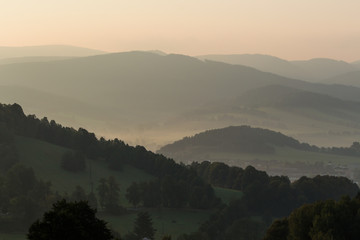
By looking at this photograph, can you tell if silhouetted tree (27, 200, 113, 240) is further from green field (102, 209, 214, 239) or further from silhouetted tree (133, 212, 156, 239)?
green field (102, 209, 214, 239)

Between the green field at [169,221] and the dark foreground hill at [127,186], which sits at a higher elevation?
the dark foreground hill at [127,186]

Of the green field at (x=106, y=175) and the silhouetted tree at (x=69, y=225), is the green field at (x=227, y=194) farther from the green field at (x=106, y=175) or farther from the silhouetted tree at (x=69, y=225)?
the silhouetted tree at (x=69, y=225)

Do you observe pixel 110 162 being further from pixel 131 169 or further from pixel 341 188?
pixel 341 188

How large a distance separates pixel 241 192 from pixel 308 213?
73.0 metres

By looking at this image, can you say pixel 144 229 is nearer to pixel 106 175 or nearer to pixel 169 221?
pixel 169 221

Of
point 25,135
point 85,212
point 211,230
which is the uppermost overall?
point 25,135

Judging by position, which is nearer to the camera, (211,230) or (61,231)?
(61,231)

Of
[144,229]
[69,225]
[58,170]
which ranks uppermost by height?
[58,170]

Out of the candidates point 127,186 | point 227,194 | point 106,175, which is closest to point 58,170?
point 106,175

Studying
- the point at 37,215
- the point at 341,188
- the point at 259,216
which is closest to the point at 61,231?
the point at 37,215

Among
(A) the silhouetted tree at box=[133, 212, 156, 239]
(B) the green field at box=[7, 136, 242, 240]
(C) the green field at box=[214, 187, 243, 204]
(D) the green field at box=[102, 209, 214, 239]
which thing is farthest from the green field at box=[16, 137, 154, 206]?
(A) the silhouetted tree at box=[133, 212, 156, 239]

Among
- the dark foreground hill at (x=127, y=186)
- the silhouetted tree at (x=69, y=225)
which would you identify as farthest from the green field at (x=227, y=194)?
the silhouetted tree at (x=69, y=225)

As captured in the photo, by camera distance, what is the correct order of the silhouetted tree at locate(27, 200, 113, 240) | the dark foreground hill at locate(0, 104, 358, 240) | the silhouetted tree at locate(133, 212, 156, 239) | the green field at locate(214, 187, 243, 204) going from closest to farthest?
the silhouetted tree at locate(27, 200, 113, 240), the silhouetted tree at locate(133, 212, 156, 239), the dark foreground hill at locate(0, 104, 358, 240), the green field at locate(214, 187, 243, 204)

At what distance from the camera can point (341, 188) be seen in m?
153
